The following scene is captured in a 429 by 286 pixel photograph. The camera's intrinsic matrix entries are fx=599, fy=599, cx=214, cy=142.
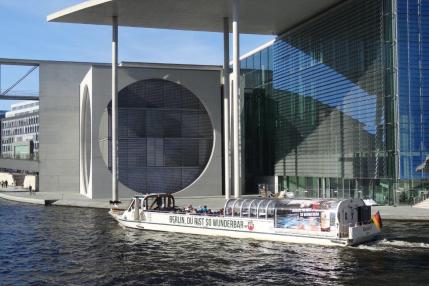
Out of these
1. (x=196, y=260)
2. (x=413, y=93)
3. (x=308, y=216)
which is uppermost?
(x=413, y=93)

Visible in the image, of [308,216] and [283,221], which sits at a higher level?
[308,216]

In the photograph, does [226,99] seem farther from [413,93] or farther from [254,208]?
[254,208]

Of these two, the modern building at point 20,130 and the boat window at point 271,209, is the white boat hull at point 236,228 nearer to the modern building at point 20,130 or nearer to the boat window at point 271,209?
the boat window at point 271,209

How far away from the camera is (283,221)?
27328mm

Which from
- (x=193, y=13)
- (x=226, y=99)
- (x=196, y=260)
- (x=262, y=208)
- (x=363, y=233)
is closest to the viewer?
(x=196, y=260)

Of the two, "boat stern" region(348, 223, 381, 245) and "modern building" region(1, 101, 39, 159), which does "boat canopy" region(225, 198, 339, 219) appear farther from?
"modern building" region(1, 101, 39, 159)

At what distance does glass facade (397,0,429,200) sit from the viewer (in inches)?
1561

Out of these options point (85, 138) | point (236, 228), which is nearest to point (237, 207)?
point (236, 228)

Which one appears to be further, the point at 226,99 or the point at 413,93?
the point at 226,99

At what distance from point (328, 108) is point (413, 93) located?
29.1 ft

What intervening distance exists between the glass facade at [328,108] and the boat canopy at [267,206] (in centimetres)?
1475

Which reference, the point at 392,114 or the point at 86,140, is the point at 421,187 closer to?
the point at 392,114

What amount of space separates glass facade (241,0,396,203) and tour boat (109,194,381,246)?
1473 centimetres

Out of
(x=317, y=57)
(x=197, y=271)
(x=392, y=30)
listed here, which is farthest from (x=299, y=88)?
(x=197, y=271)
